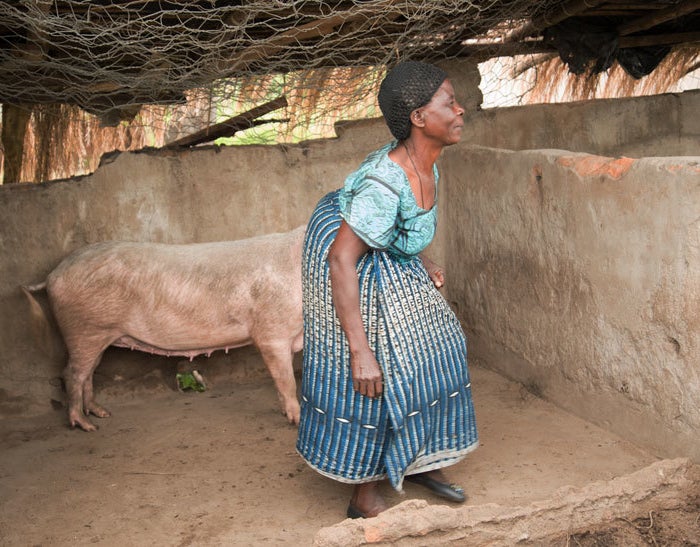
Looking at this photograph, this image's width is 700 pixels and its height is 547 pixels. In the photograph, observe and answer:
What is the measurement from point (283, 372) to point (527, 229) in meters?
1.51

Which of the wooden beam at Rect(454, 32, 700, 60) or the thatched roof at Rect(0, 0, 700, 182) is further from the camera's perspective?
the wooden beam at Rect(454, 32, 700, 60)

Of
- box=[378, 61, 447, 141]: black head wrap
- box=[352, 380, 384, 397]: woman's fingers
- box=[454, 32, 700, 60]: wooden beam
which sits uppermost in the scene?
box=[454, 32, 700, 60]: wooden beam

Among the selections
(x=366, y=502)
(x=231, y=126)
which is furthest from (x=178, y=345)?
(x=366, y=502)

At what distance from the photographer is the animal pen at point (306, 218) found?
11.5 feet

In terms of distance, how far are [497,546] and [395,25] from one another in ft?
9.13

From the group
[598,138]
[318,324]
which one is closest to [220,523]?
[318,324]

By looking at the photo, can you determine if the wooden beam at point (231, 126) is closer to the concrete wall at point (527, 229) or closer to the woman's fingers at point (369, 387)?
the concrete wall at point (527, 229)

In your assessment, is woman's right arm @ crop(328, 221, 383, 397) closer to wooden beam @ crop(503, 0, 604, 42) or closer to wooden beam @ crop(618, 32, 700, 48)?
wooden beam @ crop(503, 0, 604, 42)

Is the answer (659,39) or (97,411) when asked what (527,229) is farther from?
(97,411)

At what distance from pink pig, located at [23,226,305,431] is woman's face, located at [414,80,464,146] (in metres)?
1.82

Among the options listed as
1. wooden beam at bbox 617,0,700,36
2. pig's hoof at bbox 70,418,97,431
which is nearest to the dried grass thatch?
wooden beam at bbox 617,0,700,36

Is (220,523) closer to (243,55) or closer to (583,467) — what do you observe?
(583,467)

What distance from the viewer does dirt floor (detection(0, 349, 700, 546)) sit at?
3.46 metres

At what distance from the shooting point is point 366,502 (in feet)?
11.2
